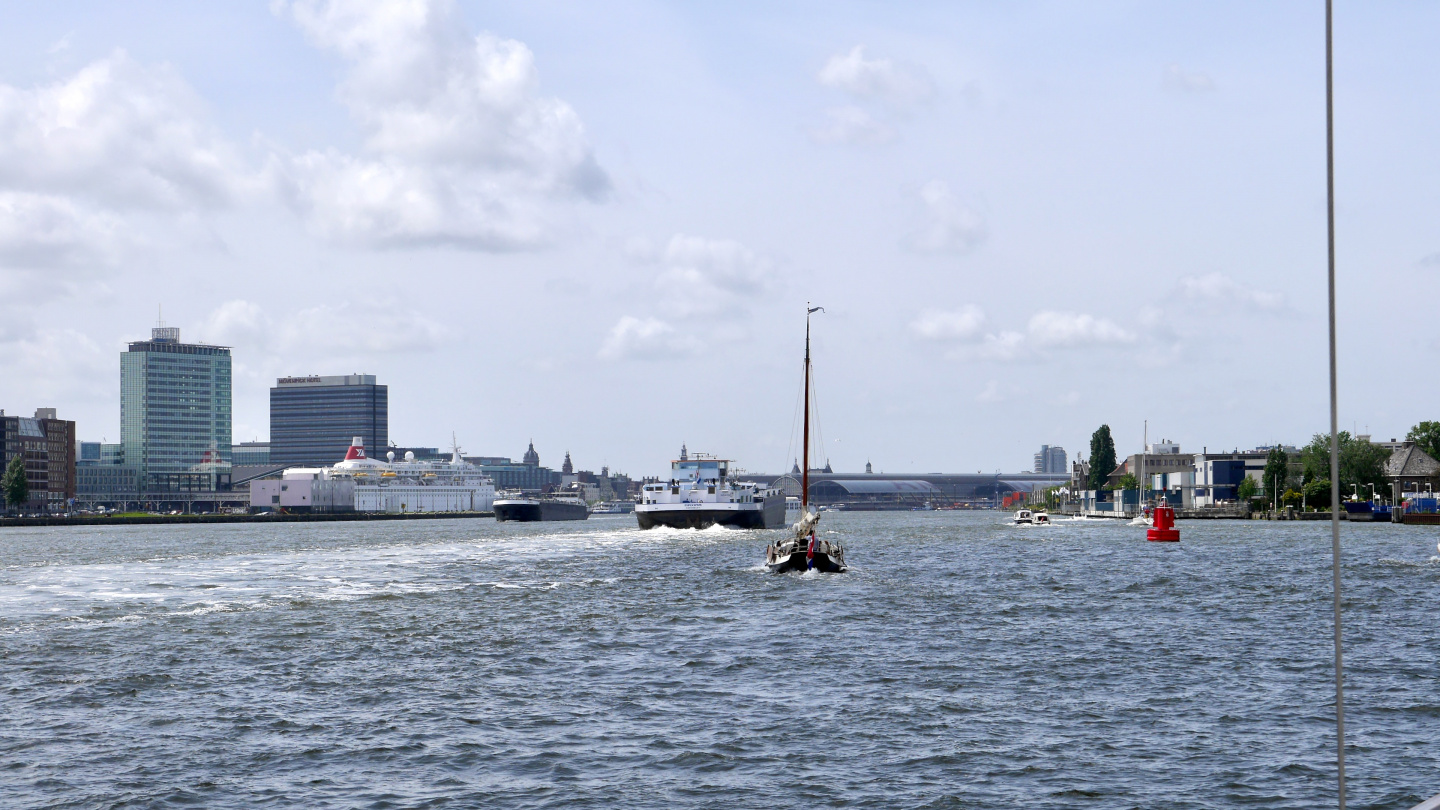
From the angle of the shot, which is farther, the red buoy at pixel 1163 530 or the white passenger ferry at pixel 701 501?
the white passenger ferry at pixel 701 501

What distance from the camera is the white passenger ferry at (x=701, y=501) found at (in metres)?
137

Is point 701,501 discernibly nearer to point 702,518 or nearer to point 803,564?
point 702,518

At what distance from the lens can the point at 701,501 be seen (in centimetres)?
13862

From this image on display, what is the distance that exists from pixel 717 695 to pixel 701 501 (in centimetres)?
10851

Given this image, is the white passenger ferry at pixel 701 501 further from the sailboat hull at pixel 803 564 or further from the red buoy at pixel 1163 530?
the sailboat hull at pixel 803 564

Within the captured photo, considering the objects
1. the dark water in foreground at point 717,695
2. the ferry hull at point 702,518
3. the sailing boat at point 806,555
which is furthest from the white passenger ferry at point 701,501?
the dark water in foreground at point 717,695

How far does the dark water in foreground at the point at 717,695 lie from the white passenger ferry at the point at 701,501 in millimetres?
74610

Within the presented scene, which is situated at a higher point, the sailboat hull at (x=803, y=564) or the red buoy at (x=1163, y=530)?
the sailboat hull at (x=803, y=564)

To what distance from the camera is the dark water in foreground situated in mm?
21641

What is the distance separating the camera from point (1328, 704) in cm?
2827

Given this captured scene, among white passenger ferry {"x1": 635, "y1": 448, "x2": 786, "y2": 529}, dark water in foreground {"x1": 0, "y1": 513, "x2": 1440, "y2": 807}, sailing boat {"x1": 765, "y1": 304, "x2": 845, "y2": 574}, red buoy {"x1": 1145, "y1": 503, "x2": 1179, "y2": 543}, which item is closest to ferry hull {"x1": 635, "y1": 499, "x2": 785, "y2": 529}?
white passenger ferry {"x1": 635, "y1": 448, "x2": 786, "y2": 529}

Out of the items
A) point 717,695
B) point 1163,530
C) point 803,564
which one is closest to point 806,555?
point 803,564

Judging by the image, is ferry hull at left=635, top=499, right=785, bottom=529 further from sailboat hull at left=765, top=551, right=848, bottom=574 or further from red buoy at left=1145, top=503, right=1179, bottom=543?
sailboat hull at left=765, top=551, right=848, bottom=574

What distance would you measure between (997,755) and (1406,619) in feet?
93.8
